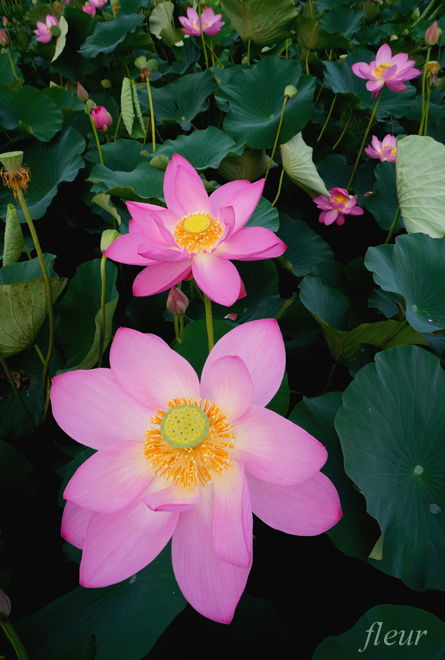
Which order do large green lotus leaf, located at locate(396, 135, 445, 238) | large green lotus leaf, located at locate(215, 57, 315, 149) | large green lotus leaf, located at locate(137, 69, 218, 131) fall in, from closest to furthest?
1. large green lotus leaf, located at locate(396, 135, 445, 238)
2. large green lotus leaf, located at locate(215, 57, 315, 149)
3. large green lotus leaf, located at locate(137, 69, 218, 131)

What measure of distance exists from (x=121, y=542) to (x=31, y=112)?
1.50 meters

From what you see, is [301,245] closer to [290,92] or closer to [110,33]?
[290,92]

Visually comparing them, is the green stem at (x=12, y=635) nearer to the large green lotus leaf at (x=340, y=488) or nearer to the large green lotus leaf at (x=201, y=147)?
the large green lotus leaf at (x=340, y=488)

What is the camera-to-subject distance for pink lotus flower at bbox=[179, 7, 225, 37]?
1.66m

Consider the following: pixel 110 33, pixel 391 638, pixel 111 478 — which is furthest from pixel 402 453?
pixel 110 33

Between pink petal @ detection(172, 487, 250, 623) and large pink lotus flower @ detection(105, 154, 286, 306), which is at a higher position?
large pink lotus flower @ detection(105, 154, 286, 306)

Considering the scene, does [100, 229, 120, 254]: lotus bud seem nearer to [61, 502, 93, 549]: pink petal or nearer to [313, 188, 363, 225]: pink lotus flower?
[61, 502, 93, 549]: pink petal

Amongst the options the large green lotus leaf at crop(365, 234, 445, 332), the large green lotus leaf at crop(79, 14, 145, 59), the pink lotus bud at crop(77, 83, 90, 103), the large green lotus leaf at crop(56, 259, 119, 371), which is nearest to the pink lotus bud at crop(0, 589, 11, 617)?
the large green lotus leaf at crop(56, 259, 119, 371)

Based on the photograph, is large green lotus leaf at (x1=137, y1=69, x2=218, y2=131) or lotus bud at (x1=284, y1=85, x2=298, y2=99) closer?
lotus bud at (x1=284, y1=85, x2=298, y2=99)

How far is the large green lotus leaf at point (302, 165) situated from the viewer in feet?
3.74

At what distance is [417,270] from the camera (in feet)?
2.99

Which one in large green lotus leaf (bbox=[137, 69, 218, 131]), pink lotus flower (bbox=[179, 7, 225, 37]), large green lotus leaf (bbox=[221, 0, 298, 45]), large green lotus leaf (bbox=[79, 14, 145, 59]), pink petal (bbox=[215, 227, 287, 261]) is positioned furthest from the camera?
large green lotus leaf (bbox=[79, 14, 145, 59])

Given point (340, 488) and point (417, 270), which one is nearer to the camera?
point (340, 488)

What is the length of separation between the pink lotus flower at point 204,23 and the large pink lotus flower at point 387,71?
66 cm
